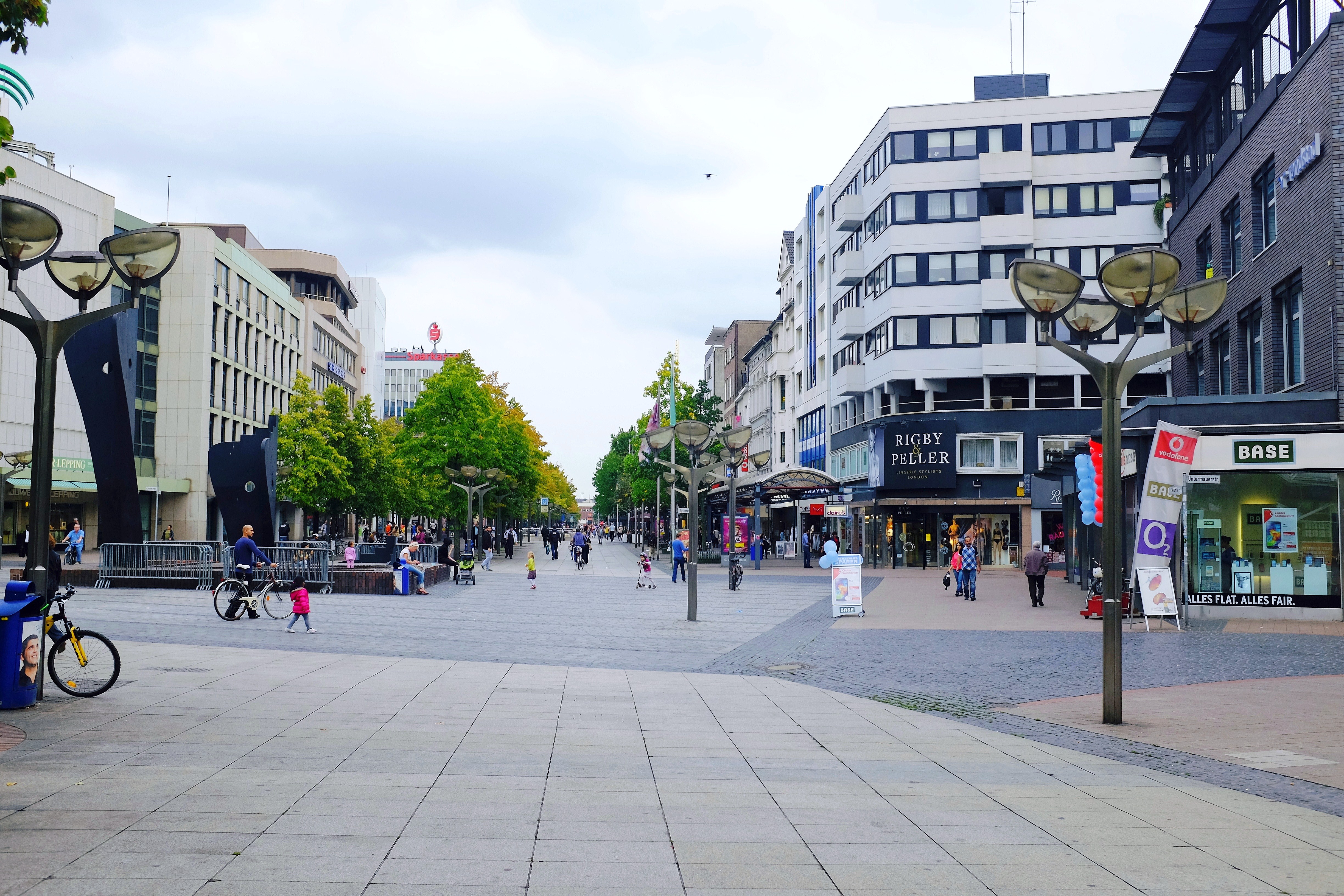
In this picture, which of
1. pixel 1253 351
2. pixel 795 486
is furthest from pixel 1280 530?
pixel 795 486

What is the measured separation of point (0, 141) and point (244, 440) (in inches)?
941

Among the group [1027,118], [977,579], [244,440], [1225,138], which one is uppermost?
[1027,118]

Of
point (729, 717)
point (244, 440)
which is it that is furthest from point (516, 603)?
point (729, 717)

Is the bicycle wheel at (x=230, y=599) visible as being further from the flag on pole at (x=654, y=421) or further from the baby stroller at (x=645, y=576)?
the flag on pole at (x=654, y=421)

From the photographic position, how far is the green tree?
5738cm

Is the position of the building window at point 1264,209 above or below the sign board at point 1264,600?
above

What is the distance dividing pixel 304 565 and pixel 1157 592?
19.7 meters

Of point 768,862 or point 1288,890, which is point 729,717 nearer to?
point 768,862

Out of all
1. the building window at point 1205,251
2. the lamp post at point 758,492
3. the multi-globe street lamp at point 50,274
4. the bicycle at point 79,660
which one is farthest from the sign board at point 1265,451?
the bicycle at point 79,660

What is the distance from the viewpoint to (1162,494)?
20.6 meters

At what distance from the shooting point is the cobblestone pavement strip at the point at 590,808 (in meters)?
5.46

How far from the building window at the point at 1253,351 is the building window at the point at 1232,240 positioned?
4.17 ft

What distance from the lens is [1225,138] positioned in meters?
29.4

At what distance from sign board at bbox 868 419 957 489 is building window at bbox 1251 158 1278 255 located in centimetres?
2718
